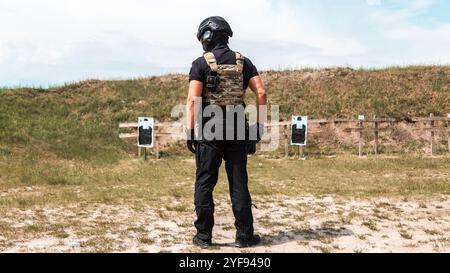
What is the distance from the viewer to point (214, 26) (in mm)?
6102

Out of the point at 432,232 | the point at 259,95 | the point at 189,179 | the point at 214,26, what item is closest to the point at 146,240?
the point at 259,95

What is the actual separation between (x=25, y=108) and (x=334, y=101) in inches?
690

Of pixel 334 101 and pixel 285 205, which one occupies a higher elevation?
pixel 334 101

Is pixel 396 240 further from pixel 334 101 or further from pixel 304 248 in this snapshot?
pixel 334 101

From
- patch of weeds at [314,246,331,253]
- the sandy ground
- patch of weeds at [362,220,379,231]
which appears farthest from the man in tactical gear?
patch of weeds at [362,220,379,231]

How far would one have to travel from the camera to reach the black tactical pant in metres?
6.03

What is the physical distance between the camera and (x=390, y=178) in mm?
14289

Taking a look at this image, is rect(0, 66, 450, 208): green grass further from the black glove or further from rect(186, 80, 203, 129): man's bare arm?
rect(186, 80, 203, 129): man's bare arm

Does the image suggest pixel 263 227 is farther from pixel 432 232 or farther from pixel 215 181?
pixel 432 232

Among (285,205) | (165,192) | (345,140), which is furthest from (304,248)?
(345,140)

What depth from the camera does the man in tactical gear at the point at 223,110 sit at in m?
6.02

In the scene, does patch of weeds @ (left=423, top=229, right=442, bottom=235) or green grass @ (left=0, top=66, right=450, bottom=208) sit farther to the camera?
green grass @ (left=0, top=66, right=450, bottom=208)

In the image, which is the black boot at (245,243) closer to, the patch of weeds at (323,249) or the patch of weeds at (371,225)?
the patch of weeds at (323,249)

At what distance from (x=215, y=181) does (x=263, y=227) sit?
178 cm
